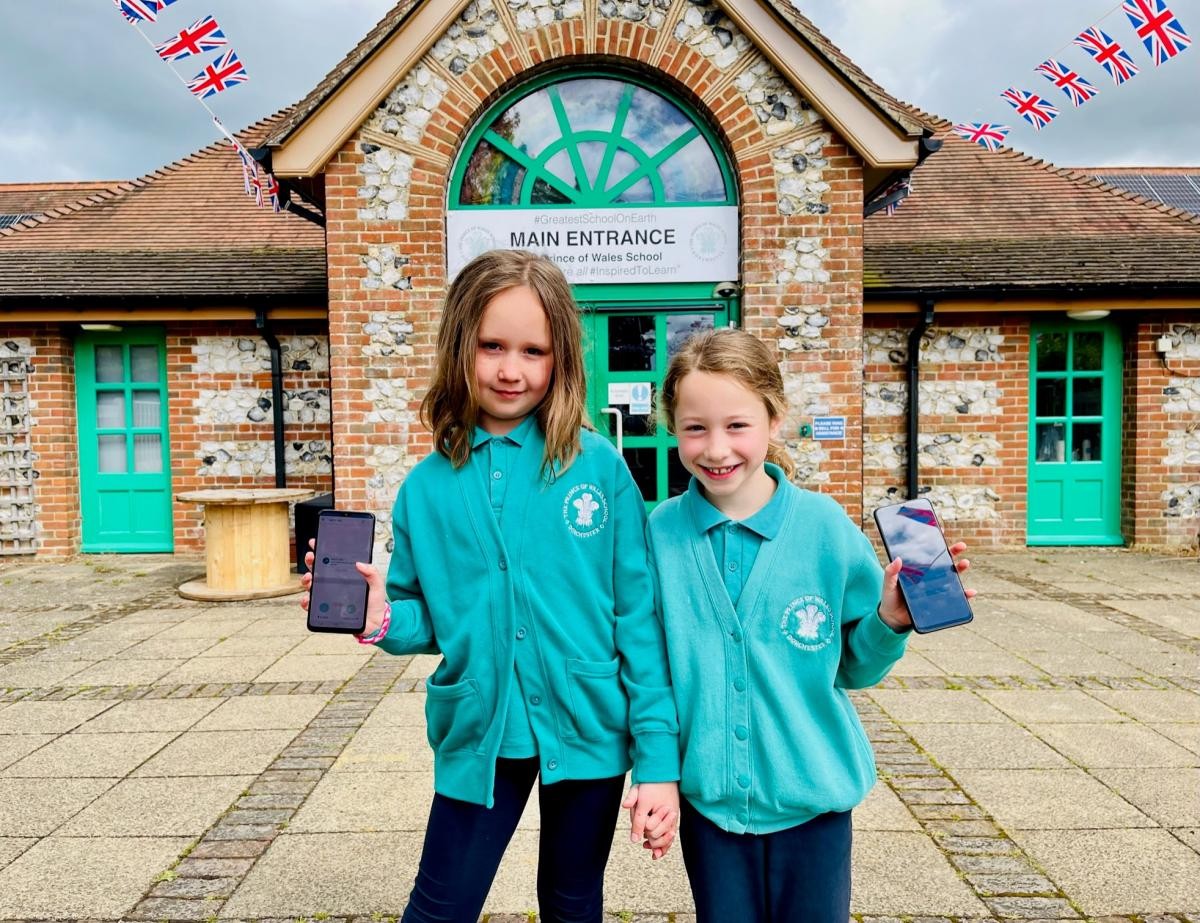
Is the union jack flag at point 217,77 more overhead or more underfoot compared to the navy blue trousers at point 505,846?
more overhead

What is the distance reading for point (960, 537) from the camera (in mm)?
9250

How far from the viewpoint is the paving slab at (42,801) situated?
10.1ft

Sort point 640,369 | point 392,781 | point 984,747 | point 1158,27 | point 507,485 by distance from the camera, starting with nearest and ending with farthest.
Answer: point 507,485, point 392,781, point 984,747, point 1158,27, point 640,369

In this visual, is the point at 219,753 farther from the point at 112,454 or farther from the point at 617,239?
the point at 112,454

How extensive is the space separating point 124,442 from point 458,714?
31.1 ft

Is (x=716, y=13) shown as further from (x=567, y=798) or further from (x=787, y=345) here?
(x=567, y=798)

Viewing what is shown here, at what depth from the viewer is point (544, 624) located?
1651 millimetres

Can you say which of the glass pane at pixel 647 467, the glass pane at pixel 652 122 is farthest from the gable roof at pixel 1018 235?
the glass pane at pixel 647 467

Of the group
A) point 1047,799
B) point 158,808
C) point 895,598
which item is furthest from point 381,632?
point 1047,799

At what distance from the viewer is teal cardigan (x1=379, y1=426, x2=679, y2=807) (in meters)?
1.64

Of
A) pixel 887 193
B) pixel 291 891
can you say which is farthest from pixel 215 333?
pixel 291 891

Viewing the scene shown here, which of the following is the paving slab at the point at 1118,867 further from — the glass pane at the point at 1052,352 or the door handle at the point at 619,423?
the glass pane at the point at 1052,352

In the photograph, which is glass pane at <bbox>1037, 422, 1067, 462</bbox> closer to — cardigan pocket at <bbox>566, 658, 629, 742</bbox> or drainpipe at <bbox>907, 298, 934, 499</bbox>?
drainpipe at <bbox>907, 298, 934, 499</bbox>

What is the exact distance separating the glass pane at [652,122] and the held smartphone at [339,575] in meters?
6.41
